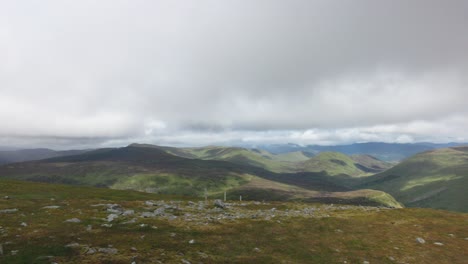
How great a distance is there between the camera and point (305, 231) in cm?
4138

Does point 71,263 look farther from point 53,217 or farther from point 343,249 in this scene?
point 343,249

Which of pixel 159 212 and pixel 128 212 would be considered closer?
pixel 128 212

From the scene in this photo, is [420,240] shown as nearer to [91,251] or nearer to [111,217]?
Result: [91,251]

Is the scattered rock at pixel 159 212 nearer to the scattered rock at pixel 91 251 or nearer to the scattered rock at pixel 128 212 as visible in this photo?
the scattered rock at pixel 128 212

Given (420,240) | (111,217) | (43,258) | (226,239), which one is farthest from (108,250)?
(420,240)

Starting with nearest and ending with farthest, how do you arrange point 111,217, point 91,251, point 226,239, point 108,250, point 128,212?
1. point 91,251
2. point 108,250
3. point 226,239
4. point 111,217
5. point 128,212

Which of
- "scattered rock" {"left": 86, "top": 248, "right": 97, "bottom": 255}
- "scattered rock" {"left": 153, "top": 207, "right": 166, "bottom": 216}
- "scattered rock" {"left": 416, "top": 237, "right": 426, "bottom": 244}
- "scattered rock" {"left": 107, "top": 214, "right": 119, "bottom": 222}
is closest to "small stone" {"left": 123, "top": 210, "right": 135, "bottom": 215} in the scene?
"scattered rock" {"left": 107, "top": 214, "right": 119, "bottom": 222}

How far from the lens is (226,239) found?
33781 millimetres

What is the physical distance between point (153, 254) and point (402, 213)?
188 ft

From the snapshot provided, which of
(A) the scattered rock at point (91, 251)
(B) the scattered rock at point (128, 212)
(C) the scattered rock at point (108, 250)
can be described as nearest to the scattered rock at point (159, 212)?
(B) the scattered rock at point (128, 212)

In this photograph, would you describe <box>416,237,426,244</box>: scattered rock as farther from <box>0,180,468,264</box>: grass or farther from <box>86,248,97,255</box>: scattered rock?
<box>86,248,97,255</box>: scattered rock

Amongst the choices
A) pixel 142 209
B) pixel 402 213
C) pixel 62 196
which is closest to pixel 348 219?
pixel 402 213

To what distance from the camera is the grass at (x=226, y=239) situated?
2553 centimetres

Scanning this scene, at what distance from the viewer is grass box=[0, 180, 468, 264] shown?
25531 millimetres
